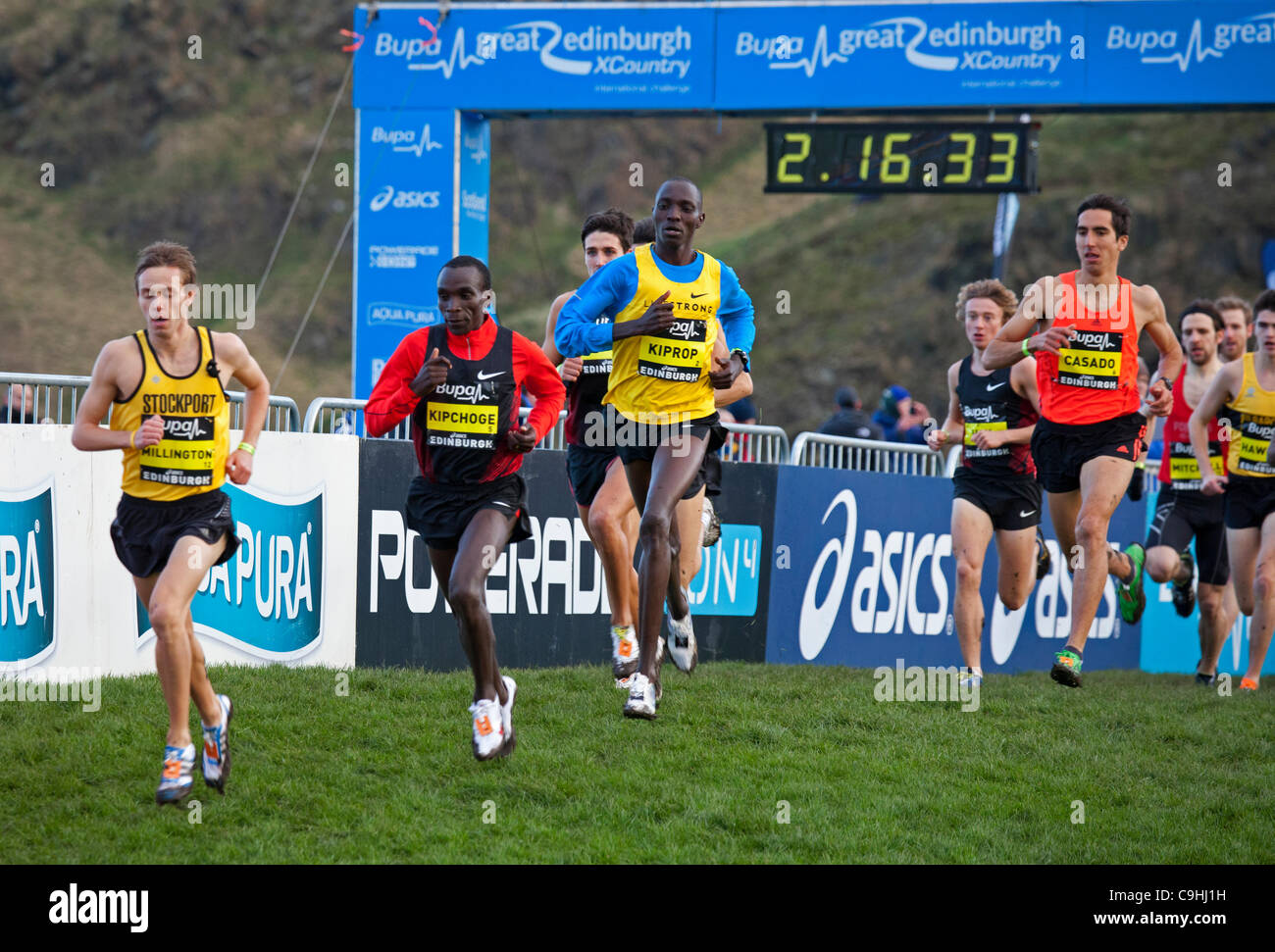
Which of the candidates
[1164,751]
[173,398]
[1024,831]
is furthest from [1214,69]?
[173,398]

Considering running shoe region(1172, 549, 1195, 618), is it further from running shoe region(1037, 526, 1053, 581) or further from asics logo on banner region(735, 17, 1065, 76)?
asics logo on banner region(735, 17, 1065, 76)

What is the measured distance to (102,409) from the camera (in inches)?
264

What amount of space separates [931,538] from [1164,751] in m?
5.24

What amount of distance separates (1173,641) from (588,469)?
32.4ft

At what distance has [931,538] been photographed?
14.0 metres

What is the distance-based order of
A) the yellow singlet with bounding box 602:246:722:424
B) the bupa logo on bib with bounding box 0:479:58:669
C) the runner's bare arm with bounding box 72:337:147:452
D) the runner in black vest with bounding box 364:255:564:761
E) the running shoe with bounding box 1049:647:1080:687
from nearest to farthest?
the runner's bare arm with bounding box 72:337:147:452 < the runner in black vest with bounding box 364:255:564:761 < the yellow singlet with bounding box 602:246:722:424 < the bupa logo on bib with bounding box 0:479:58:669 < the running shoe with bounding box 1049:647:1080:687

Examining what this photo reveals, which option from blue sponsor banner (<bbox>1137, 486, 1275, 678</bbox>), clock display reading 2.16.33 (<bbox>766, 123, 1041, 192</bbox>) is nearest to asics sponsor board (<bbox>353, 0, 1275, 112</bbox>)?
clock display reading 2.16.33 (<bbox>766, 123, 1041, 192</bbox>)

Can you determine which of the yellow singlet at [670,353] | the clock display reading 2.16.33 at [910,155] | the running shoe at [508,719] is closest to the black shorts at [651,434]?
the yellow singlet at [670,353]

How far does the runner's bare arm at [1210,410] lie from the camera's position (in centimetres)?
1088

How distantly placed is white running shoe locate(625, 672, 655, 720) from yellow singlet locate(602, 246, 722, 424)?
1303mm

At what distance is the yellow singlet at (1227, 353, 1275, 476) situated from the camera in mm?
11289

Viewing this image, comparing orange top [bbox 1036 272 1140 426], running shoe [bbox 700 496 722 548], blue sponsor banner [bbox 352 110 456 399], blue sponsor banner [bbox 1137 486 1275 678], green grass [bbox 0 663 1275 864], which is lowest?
blue sponsor banner [bbox 1137 486 1275 678]

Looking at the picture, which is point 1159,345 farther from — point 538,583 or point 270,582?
point 270,582

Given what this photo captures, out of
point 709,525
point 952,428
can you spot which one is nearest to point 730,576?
point 952,428
